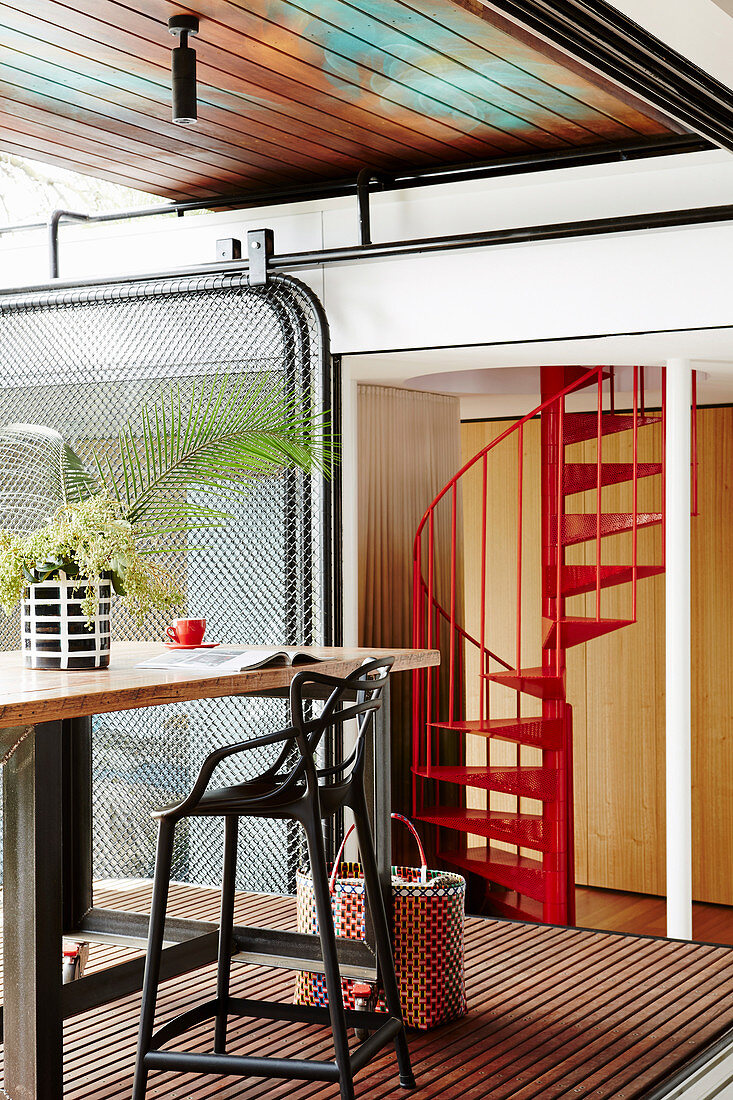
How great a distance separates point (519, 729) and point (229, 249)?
2.45 meters

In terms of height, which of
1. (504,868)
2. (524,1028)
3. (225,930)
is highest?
(225,930)

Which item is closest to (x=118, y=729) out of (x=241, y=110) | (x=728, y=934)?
(x=241, y=110)

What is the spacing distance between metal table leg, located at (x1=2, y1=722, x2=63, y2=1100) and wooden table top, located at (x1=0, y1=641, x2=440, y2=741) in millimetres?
147

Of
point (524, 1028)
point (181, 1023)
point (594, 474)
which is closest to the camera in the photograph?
point (181, 1023)

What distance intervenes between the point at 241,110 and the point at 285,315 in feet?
2.99

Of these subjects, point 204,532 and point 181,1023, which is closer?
point 181,1023

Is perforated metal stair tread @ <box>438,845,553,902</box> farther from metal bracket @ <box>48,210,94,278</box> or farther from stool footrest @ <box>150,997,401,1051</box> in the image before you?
metal bracket @ <box>48,210,94,278</box>

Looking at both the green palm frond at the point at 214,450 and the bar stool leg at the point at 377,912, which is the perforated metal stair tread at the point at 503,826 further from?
the bar stool leg at the point at 377,912

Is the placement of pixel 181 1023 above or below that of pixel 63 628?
below

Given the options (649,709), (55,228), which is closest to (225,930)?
(55,228)

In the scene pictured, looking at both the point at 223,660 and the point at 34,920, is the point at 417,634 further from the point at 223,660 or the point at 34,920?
the point at 34,920

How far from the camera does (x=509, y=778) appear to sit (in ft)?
18.6

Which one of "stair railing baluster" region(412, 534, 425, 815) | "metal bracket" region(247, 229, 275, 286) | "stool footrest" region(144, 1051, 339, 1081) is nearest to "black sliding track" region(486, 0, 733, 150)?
"stool footrest" region(144, 1051, 339, 1081)

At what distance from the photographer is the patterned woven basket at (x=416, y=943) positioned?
352 centimetres
